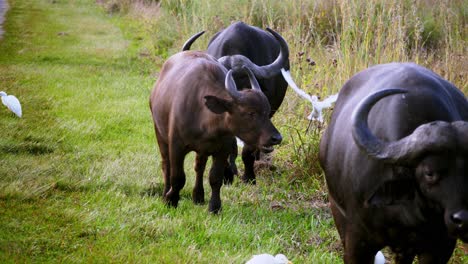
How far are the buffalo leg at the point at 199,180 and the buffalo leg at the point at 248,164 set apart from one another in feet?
3.46

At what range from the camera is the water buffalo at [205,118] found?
5.29 m

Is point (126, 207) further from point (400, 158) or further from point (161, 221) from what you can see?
point (400, 158)

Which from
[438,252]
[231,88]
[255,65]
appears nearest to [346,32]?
[255,65]

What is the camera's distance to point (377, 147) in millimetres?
→ 2926

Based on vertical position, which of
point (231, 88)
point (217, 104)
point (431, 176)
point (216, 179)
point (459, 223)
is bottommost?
point (216, 179)

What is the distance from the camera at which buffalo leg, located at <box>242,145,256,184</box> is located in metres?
6.86

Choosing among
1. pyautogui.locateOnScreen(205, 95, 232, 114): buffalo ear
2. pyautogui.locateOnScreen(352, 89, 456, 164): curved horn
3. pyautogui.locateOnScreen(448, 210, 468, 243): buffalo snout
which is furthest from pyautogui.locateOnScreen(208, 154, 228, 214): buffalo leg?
pyautogui.locateOnScreen(448, 210, 468, 243): buffalo snout

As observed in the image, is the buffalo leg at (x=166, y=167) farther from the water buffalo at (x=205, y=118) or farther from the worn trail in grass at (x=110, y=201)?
the worn trail in grass at (x=110, y=201)

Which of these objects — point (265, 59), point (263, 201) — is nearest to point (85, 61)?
point (265, 59)

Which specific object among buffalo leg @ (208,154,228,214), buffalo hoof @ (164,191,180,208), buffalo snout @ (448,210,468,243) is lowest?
buffalo hoof @ (164,191,180,208)

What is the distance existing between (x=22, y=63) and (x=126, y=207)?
8962 mm

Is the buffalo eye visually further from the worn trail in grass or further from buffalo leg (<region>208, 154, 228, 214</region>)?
buffalo leg (<region>208, 154, 228, 214</region>)

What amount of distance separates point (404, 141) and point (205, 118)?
A: 2822mm

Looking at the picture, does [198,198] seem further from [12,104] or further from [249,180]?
[12,104]
